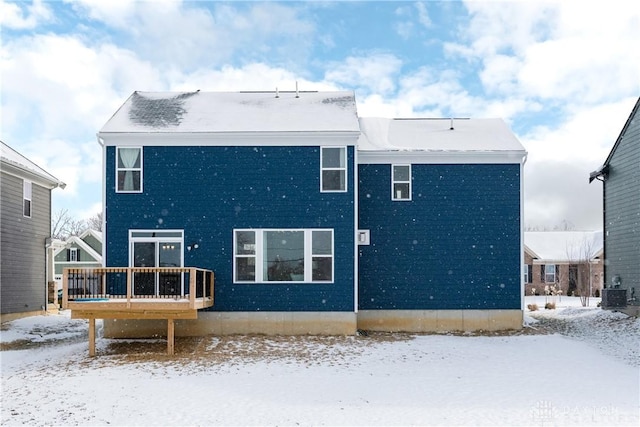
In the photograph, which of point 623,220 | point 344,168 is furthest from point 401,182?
point 623,220

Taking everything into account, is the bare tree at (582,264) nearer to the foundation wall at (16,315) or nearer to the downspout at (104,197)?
the downspout at (104,197)

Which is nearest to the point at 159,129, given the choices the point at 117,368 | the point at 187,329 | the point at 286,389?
the point at 187,329

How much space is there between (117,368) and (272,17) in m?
9.19

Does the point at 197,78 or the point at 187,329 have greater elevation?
the point at 197,78

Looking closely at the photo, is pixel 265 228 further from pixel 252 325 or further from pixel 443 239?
pixel 443 239

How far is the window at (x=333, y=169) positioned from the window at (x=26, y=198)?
11243mm

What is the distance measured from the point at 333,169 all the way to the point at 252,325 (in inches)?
176

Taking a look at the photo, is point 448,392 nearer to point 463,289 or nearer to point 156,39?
point 463,289

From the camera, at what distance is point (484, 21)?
602 inches

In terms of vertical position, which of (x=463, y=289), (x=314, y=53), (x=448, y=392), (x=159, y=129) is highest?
(x=314, y=53)

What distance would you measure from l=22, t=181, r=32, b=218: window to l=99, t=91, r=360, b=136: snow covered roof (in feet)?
19.0

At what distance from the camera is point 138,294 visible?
14719 mm

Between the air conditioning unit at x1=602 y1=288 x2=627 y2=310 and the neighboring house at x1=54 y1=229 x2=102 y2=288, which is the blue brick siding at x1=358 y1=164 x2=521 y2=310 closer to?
the air conditioning unit at x1=602 y1=288 x2=627 y2=310

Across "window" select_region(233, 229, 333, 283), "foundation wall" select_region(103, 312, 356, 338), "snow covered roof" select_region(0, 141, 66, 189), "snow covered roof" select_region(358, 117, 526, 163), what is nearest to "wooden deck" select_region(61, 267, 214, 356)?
"foundation wall" select_region(103, 312, 356, 338)
